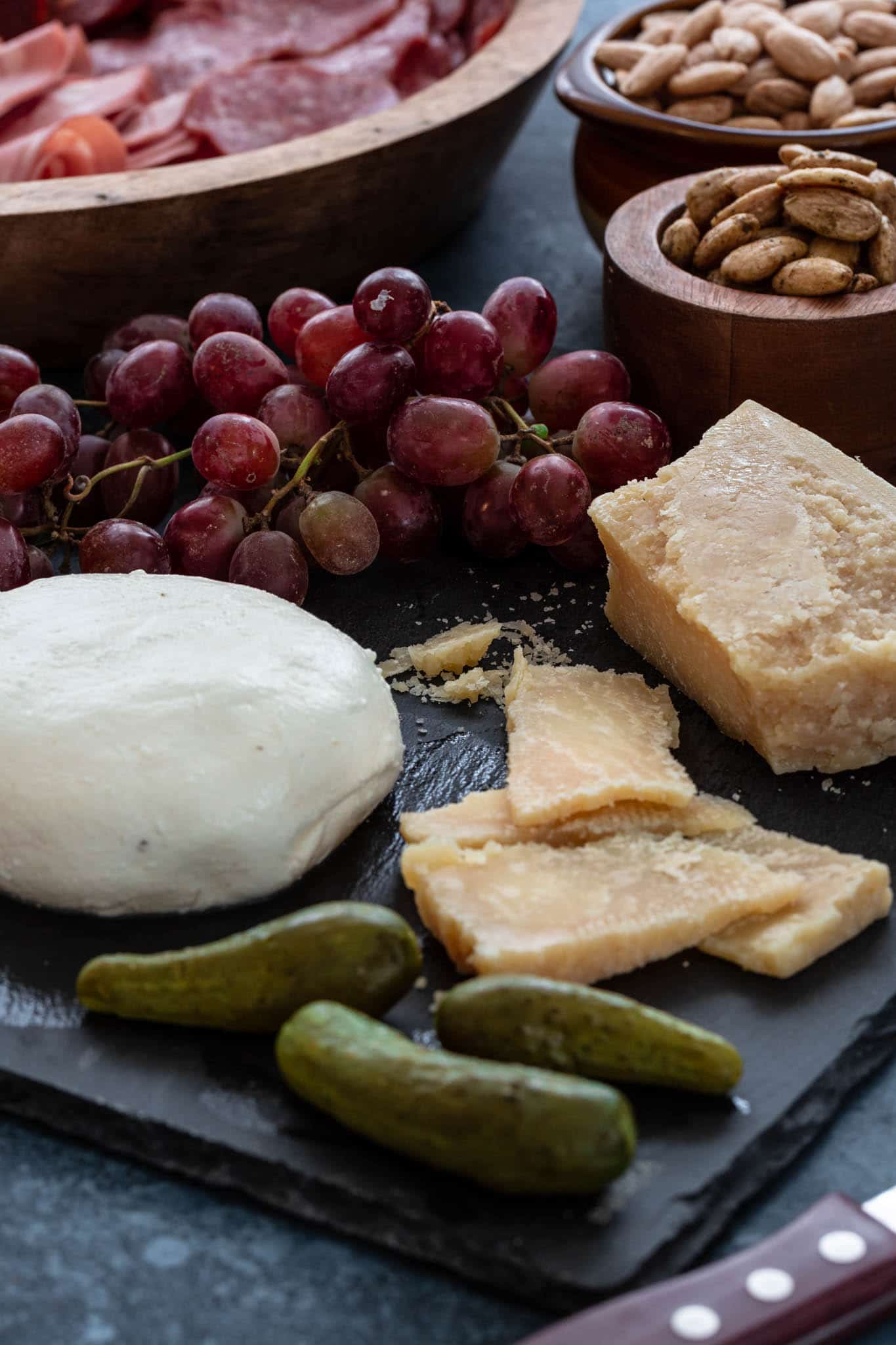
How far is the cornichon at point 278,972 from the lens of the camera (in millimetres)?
1057

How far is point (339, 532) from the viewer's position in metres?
1.56

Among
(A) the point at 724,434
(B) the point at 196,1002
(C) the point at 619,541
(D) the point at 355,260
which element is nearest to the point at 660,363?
(A) the point at 724,434

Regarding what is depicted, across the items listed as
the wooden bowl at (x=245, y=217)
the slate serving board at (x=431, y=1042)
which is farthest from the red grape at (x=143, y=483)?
the slate serving board at (x=431, y=1042)

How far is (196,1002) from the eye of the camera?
3.51 ft

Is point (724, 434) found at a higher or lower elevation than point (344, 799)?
higher

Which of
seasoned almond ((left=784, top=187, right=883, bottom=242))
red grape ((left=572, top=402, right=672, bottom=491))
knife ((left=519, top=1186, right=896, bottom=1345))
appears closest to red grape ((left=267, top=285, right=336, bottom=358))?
red grape ((left=572, top=402, right=672, bottom=491))

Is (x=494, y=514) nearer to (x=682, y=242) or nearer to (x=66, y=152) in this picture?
(x=682, y=242)

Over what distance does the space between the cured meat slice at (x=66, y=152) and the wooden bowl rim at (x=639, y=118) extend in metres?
0.70

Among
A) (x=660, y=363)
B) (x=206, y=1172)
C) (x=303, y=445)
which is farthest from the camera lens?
(x=660, y=363)

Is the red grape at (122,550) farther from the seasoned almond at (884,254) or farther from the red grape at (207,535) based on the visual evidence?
the seasoned almond at (884,254)

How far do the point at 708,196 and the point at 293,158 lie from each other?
585 mm

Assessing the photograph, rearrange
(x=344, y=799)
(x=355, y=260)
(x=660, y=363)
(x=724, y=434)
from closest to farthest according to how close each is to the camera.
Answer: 1. (x=344, y=799)
2. (x=724, y=434)
3. (x=660, y=363)
4. (x=355, y=260)

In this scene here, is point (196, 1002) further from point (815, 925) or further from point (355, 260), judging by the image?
point (355, 260)

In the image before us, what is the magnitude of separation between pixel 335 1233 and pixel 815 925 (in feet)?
1.46
